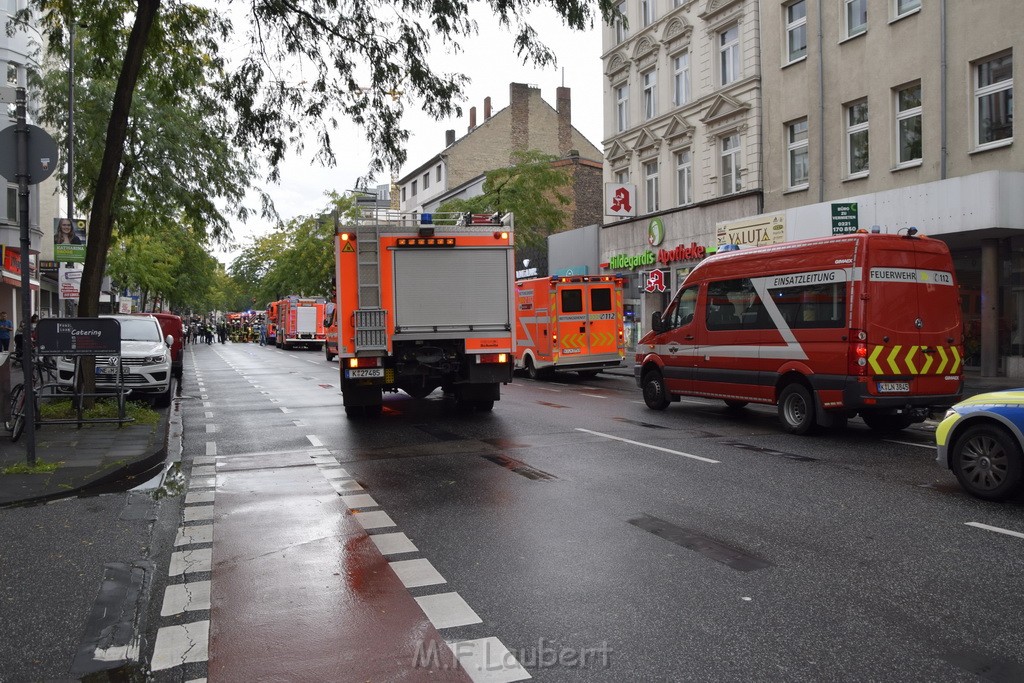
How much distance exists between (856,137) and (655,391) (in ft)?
36.4

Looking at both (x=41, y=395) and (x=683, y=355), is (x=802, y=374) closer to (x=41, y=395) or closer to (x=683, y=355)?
(x=683, y=355)

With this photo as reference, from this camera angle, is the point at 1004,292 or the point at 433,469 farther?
the point at 1004,292

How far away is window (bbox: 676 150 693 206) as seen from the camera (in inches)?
1142

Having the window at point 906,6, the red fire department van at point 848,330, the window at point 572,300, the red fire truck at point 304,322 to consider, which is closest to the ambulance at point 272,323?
the red fire truck at point 304,322

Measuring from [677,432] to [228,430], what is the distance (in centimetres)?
656

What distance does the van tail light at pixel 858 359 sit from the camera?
10.5 metres

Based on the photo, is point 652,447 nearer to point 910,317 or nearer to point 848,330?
point 848,330

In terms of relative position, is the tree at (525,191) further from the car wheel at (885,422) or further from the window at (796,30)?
the car wheel at (885,422)

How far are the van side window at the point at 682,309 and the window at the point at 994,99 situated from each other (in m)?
8.71

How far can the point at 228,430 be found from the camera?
13.0m

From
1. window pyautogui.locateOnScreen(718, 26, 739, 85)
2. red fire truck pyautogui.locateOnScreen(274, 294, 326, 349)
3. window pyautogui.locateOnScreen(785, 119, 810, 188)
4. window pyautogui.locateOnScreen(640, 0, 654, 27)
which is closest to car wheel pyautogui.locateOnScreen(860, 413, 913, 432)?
window pyautogui.locateOnScreen(785, 119, 810, 188)

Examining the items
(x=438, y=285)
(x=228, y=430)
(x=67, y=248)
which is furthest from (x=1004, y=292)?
(x=67, y=248)

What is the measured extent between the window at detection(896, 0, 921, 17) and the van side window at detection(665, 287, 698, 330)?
10904 mm

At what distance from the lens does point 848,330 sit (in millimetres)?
10672
